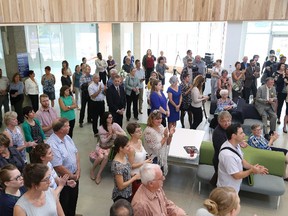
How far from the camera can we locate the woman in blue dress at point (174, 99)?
6422 mm

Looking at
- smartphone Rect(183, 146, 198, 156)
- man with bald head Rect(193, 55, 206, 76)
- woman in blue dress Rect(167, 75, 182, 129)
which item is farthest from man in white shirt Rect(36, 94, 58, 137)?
man with bald head Rect(193, 55, 206, 76)

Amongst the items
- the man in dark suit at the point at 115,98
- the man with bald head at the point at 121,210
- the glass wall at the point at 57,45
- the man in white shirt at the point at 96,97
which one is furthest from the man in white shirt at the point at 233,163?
the glass wall at the point at 57,45

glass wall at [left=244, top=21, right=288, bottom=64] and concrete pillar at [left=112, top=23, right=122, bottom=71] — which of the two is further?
glass wall at [left=244, top=21, right=288, bottom=64]

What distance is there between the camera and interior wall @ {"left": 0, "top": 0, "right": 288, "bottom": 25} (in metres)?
3.54

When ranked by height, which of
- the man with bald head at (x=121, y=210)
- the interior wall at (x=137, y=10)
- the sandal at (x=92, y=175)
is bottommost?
the sandal at (x=92, y=175)

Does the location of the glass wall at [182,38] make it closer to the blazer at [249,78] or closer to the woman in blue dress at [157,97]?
the blazer at [249,78]

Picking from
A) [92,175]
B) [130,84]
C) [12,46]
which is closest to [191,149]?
[92,175]

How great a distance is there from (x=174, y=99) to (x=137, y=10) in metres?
2.98

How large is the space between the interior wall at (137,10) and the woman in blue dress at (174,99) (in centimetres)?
277

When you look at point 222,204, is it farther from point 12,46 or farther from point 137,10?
point 12,46

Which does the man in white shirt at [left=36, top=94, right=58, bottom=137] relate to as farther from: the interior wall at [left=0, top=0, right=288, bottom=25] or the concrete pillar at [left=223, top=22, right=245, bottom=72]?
the concrete pillar at [left=223, top=22, right=245, bottom=72]

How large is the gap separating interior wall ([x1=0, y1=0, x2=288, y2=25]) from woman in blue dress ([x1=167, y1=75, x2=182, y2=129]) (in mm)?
2769

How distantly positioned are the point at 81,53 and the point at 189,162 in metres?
9.72

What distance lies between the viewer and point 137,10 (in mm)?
3824
